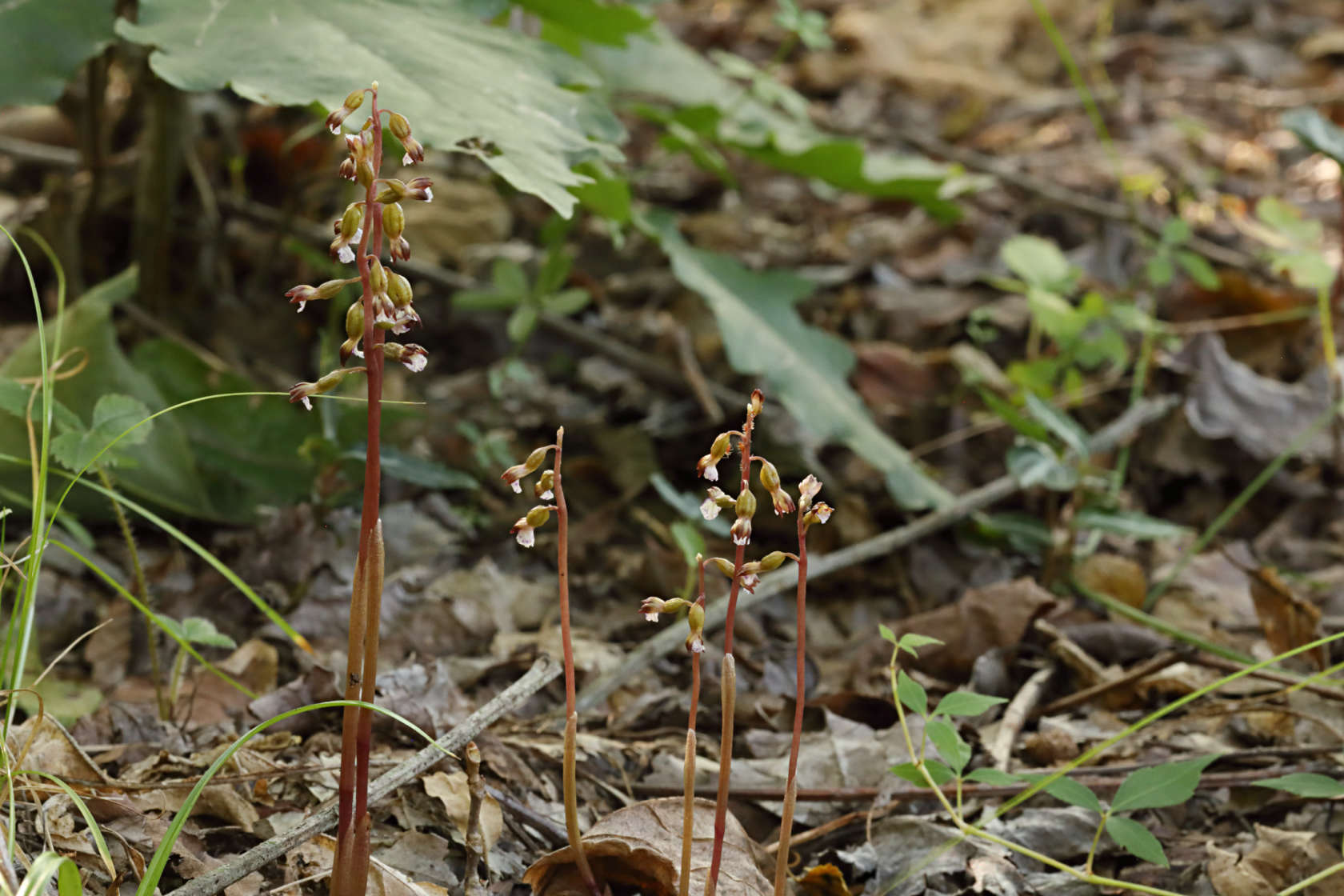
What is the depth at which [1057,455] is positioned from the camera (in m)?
2.20

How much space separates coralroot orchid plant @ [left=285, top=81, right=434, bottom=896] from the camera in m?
0.93

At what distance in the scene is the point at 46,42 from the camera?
1.76m

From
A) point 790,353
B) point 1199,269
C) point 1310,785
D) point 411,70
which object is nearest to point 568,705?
point 1310,785

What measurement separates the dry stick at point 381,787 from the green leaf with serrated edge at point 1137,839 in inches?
26.4

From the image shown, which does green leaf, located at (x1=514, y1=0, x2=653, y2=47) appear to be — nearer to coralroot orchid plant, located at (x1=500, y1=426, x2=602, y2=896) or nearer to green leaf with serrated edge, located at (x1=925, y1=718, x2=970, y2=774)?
coralroot orchid plant, located at (x1=500, y1=426, x2=602, y2=896)

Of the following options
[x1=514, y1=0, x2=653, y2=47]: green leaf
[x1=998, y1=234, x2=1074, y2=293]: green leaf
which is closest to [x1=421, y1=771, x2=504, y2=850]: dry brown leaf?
[x1=514, y1=0, x2=653, y2=47]: green leaf

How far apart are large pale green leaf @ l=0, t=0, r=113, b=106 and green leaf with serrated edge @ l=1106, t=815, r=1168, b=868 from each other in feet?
5.89

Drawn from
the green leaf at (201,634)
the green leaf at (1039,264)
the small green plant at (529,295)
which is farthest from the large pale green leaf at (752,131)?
the green leaf at (201,634)

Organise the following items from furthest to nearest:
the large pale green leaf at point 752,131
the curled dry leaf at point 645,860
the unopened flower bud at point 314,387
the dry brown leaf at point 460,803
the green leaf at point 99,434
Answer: the large pale green leaf at point 752,131, the green leaf at point 99,434, the dry brown leaf at point 460,803, the curled dry leaf at point 645,860, the unopened flower bud at point 314,387

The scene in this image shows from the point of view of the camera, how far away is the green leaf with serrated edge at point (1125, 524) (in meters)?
2.03

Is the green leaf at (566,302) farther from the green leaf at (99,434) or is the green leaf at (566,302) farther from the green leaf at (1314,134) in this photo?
the green leaf at (1314,134)

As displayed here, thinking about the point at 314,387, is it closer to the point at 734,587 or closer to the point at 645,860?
the point at 734,587

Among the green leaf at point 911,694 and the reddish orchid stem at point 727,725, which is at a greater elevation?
the reddish orchid stem at point 727,725

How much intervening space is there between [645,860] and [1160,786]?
0.60m
